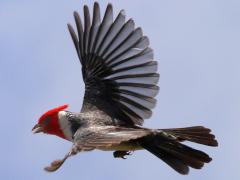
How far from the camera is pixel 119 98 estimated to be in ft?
39.8

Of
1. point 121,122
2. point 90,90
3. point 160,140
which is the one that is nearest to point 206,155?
point 160,140

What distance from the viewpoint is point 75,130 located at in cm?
1159

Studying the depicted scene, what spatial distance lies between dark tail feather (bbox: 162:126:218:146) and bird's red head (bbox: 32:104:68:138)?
1.56m

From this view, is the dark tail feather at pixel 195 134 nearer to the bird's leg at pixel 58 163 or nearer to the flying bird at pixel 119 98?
the flying bird at pixel 119 98

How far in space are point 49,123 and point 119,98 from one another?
999 millimetres

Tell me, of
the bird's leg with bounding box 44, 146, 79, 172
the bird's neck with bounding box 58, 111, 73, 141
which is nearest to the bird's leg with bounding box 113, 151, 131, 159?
the bird's neck with bounding box 58, 111, 73, 141

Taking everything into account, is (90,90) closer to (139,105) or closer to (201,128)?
(139,105)

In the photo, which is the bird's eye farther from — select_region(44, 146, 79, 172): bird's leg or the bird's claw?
the bird's claw

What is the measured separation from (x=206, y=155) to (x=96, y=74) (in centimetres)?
224

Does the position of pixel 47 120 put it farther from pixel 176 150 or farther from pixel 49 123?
pixel 176 150

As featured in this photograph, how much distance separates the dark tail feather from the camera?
11.3m

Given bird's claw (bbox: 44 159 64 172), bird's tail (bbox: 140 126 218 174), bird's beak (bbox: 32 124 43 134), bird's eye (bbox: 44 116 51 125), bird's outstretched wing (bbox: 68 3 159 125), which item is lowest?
bird's claw (bbox: 44 159 64 172)

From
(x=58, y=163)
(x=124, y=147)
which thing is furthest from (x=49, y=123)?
(x=58, y=163)

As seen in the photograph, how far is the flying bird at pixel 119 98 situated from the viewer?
1098 cm
